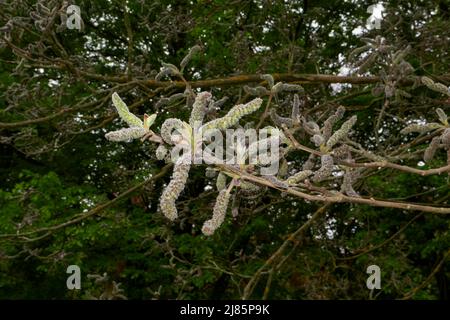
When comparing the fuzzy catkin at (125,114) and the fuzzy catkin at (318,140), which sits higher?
the fuzzy catkin at (318,140)

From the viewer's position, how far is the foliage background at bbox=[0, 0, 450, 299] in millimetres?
5305

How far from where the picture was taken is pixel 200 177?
614 cm

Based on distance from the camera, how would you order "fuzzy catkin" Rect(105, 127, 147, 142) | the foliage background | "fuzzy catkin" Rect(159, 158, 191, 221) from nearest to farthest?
"fuzzy catkin" Rect(159, 158, 191, 221) < "fuzzy catkin" Rect(105, 127, 147, 142) < the foliage background

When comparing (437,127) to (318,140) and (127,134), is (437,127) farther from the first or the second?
(127,134)

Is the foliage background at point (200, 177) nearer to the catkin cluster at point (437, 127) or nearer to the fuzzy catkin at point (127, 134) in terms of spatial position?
the catkin cluster at point (437, 127)

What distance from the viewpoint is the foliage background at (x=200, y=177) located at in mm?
5305

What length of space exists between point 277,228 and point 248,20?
427 cm

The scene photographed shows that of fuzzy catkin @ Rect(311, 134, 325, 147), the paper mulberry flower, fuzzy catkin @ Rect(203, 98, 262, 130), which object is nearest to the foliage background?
fuzzy catkin @ Rect(311, 134, 325, 147)

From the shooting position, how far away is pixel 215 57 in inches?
294

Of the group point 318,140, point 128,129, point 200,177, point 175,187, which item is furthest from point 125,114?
point 200,177

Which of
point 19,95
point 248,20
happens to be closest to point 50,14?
point 19,95

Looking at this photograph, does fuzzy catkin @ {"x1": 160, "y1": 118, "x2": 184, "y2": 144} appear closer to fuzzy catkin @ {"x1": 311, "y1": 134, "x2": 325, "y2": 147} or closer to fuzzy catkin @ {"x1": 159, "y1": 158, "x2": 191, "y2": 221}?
fuzzy catkin @ {"x1": 159, "y1": 158, "x2": 191, "y2": 221}

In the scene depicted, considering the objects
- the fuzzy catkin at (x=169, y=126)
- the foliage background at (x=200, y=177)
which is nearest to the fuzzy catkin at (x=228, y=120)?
the fuzzy catkin at (x=169, y=126)
